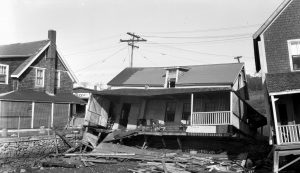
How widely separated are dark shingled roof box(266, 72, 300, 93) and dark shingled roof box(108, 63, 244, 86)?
8.17 meters

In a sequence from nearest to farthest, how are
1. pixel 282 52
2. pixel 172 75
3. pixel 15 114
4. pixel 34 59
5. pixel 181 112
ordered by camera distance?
pixel 282 52, pixel 15 114, pixel 181 112, pixel 172 75, pixel 34 59

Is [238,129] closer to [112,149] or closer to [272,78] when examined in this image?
[272,78]

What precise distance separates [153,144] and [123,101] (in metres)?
5.48

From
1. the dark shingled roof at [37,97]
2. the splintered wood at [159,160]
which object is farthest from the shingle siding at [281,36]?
the dark shingled roof at [37,97]

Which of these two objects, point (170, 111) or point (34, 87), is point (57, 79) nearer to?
point (34, 87)

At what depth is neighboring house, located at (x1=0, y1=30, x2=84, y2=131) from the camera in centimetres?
2778

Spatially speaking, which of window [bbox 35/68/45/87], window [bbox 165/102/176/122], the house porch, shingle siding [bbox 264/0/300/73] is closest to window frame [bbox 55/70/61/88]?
window [bbox 35/68/45/87]

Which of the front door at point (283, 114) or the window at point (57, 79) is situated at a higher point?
the window at point (57, 79)

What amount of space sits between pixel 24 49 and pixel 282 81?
24415mm

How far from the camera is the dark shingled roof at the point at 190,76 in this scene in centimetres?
2753

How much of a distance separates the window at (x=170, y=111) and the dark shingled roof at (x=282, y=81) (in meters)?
11.2

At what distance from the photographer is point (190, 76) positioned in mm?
29531

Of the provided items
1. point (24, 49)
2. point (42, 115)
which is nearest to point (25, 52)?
point (24, 49)

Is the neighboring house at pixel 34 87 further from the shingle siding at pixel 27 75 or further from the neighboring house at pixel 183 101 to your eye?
the neighboring house at pixel 183 101
